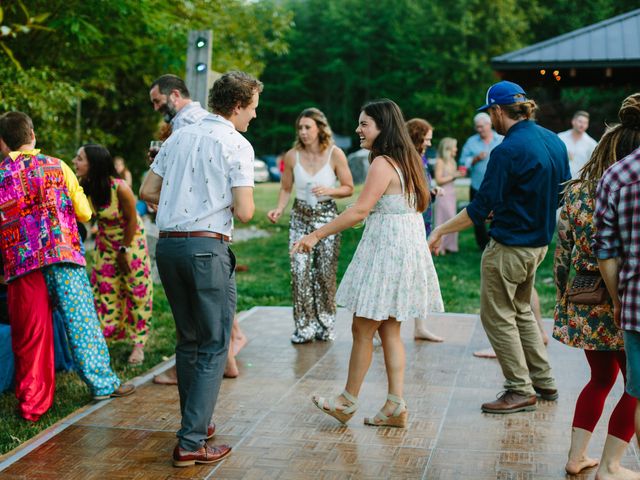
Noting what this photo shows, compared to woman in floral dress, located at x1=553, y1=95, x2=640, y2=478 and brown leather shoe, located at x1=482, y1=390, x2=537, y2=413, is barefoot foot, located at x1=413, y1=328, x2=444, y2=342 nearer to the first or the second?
brown leather shoe, located at x1=482, y1=390, x2=537, y2=413

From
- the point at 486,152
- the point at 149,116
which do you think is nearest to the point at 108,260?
the point at 486,152

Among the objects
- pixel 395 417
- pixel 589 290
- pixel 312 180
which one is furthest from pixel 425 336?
pixel 589 290

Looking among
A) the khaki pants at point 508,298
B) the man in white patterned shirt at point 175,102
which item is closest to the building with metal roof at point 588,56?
the khaki pants at point 508,298

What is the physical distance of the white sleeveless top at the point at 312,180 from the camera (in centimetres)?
742

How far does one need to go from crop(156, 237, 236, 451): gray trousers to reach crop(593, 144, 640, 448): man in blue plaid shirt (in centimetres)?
192

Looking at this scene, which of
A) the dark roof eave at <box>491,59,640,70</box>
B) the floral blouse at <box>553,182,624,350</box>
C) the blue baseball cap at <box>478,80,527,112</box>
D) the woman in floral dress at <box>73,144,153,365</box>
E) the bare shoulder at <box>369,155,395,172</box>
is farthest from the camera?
the dark roof eave at <box>491,59,640,70</box>

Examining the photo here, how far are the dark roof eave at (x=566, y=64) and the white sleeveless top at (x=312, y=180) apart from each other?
6261 mm

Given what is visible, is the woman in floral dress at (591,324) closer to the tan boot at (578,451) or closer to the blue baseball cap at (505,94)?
the tan boot at (578,451)

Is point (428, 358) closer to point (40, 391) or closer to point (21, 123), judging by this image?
point (40, 391)

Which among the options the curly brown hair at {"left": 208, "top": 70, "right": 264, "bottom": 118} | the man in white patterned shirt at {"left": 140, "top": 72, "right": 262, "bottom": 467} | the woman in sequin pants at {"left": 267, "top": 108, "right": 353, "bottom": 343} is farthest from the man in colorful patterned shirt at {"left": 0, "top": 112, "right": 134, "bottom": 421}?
the woman in sequin pants at {"left": 267, "top": 108, "right": 353, "bottom": 343}

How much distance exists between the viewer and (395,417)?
16.8 feet

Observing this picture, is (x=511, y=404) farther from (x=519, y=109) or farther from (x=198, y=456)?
(x=198, y=456)

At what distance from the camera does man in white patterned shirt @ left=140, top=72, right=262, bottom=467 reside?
441 cm

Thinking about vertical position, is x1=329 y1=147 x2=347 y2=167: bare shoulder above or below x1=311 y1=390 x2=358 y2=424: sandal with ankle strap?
above
